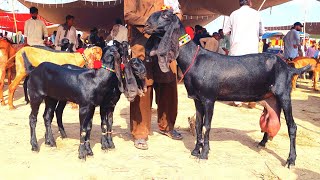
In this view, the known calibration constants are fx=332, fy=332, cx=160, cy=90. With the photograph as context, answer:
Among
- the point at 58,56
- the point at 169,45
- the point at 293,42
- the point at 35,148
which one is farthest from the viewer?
the point at 293,42

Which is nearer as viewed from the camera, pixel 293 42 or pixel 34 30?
pixel 34 30

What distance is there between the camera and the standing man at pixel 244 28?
7305 mm

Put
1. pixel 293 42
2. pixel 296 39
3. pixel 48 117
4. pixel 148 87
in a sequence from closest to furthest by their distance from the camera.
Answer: pixel 48 117 → pixel 148 87 → pixel 296 39 → pixel 293 42

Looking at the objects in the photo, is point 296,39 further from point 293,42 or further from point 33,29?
point 33,29

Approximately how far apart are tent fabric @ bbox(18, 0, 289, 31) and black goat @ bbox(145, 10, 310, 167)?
8.95m

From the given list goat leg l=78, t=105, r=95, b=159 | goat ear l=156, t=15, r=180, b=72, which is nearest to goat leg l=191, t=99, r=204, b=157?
goat ear l=156, t=15, r=180, b=72

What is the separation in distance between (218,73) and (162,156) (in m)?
1.27

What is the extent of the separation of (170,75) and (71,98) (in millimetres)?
1444

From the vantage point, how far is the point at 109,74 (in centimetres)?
405

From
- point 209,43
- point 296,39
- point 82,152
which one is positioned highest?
point 296,39

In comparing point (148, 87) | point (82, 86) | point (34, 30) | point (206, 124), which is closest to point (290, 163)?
point (206, 124)

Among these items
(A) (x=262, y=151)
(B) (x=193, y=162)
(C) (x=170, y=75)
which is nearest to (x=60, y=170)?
(B) (x=193, y=162)

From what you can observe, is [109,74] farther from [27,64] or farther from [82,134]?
[27,64]

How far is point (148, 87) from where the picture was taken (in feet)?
15.7
